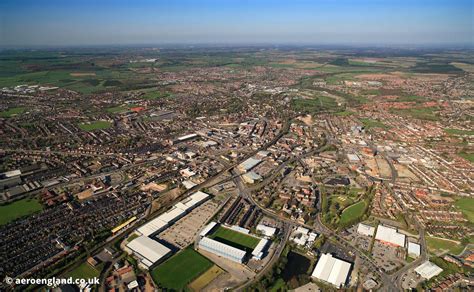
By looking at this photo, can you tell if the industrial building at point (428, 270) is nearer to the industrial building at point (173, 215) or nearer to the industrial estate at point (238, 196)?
the industrial estate at point (238, 196)

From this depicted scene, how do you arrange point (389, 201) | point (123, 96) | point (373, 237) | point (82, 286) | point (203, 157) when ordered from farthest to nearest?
point (123, 96) < point (203, 157) < point (389, 201) < point (373, 237) < point (82, 286)

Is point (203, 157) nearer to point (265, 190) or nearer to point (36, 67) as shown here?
point (265, 190)

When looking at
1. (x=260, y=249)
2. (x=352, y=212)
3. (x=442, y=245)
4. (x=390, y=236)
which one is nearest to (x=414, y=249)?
(x=390, y=236)

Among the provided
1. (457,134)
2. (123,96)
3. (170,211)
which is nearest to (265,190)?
(170,211)

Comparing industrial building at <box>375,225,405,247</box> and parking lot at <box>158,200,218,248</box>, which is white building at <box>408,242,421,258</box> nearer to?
industrial building at <box>375,225,405,247</box>

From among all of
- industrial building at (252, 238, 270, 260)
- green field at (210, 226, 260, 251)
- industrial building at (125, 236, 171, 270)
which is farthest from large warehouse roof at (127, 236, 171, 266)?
industrial building at (252, 238, 270, 260)
